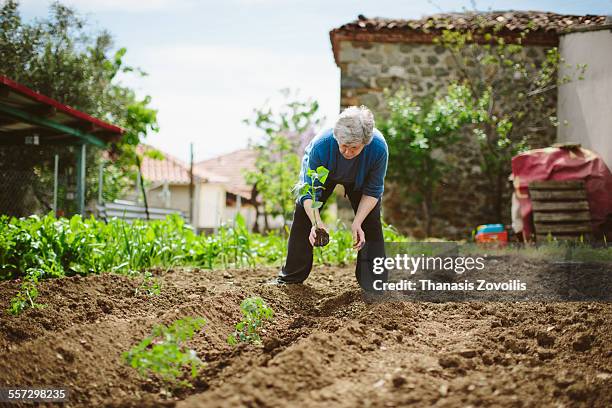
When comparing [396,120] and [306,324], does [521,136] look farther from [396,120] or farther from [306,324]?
[306,324]

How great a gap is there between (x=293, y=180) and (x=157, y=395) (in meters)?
8.57

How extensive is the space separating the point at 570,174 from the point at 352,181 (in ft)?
14.7

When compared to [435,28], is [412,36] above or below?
below

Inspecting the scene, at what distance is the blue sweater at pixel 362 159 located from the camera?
3.62 meters

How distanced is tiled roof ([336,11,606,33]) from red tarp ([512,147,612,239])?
10.4ft

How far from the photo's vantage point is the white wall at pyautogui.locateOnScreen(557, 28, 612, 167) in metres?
7.84

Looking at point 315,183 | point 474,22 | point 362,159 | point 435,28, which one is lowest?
point 315,183

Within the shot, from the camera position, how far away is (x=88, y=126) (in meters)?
9.23

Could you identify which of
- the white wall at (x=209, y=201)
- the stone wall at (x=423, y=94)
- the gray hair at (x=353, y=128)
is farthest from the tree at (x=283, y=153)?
the white wall at (x=209, y=201)

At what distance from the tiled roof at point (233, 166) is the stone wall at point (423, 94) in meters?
16.9

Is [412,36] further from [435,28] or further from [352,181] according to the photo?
[352,181]

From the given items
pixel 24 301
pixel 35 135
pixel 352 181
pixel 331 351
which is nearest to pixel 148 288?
pixel 24 301

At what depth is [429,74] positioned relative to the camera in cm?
1023

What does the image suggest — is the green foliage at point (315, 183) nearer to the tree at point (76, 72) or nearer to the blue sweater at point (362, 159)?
the blue sweater at point (362, 159)
